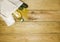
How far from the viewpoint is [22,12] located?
1300mm

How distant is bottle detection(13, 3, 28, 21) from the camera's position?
4.21 feet

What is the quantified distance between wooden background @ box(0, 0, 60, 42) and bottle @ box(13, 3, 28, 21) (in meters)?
0.04

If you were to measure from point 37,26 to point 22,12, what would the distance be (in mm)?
193

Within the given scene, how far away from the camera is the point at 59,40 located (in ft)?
4.07

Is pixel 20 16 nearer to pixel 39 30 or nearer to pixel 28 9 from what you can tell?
pixel 28 9

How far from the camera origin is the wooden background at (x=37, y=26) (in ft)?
4.06

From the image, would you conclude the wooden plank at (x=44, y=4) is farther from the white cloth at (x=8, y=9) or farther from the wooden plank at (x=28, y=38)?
the wooden plank at (x=28, y=38)

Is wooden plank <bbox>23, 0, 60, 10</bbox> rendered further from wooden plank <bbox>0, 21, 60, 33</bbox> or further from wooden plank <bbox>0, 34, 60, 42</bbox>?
wooden plank <bbox>0, 34, 60, 42</bbox>

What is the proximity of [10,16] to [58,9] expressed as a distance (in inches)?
18.0

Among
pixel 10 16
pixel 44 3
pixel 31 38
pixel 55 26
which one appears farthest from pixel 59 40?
pixel 10 16

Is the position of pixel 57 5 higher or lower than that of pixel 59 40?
higher

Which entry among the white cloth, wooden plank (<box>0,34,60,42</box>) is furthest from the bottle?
wooden plank (<box>0,34,60,42</box>)

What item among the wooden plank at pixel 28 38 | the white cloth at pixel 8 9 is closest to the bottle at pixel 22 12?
the white cloth at pixel 8 9

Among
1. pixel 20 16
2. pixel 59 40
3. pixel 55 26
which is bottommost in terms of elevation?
pixel 59 40
